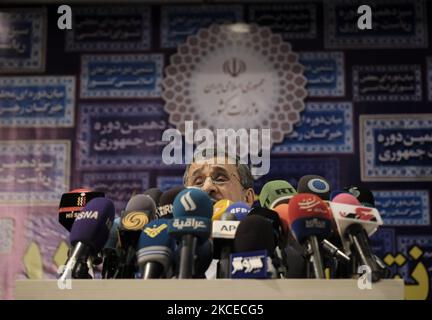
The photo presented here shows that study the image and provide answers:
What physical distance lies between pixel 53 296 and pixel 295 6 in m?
3.88

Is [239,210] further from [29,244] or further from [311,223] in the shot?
[29,244]

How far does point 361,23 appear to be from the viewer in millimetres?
4348

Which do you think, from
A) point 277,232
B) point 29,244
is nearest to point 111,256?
point 277,232

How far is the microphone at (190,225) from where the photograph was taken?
3.23 ft

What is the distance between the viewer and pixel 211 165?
1.94 meters

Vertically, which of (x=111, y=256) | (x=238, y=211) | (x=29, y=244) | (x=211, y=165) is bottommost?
(x=29, y=244)

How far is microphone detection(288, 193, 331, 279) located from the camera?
1.04 metres

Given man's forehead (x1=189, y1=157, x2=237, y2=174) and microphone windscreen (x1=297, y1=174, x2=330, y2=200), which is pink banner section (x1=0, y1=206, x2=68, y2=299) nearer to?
man's forehead (x1=189, y1=157, x2=237, y2=174)

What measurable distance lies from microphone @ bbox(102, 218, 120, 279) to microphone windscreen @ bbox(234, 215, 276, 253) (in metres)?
0.35

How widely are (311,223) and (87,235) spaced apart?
1.36 ft

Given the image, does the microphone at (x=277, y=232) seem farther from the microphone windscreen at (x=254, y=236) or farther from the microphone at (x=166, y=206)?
the microphone at (x=166, y=206)

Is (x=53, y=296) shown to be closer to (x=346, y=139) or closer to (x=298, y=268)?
(x=298, y=268)

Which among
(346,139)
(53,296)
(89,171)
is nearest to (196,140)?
(89,171)

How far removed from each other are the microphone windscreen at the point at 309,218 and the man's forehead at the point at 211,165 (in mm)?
879
